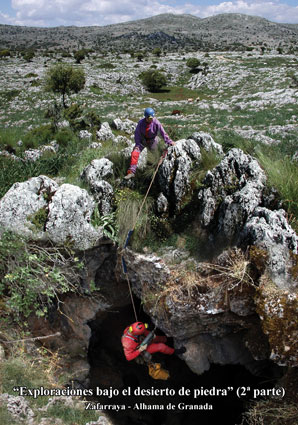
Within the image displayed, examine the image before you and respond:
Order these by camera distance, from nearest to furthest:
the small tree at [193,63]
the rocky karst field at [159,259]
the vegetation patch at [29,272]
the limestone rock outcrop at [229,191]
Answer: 1. the rocky karst field at [159,259]
2. the limestone rock outcrop at [229,191]
3. the vegetation patch at [29,272]
4. the small tree at [193,63]

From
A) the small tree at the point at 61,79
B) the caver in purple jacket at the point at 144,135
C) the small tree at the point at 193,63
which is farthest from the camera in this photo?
the small tree at the point at 193,63

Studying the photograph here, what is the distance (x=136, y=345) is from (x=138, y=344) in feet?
0.27

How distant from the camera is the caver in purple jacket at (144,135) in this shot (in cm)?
844

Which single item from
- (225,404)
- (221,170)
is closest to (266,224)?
(221,170)

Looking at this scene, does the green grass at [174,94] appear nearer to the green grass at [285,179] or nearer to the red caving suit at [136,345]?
the green grass at [285,179]

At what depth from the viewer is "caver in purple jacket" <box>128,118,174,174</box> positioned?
27.7ft

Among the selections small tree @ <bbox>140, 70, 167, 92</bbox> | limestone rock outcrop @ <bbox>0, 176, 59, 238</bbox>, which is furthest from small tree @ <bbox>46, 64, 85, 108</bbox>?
limestone rock outcrop @ <bbox>0, 176, 59, 238</bbox>

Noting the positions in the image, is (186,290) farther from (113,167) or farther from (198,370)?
(113,167)

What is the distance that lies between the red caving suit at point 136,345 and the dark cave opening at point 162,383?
0.68 metres

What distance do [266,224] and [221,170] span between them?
1.95 meters

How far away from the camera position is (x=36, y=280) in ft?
24.5

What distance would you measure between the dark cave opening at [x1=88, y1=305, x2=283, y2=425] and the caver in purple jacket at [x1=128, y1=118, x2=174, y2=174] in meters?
4.84

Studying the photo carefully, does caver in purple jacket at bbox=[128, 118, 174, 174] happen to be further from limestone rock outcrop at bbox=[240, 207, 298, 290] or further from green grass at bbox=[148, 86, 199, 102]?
green grass at bbox=[148, 86, 199, 102]

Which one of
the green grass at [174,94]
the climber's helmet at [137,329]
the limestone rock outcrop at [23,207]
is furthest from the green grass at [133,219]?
the green grass at [174,94]
